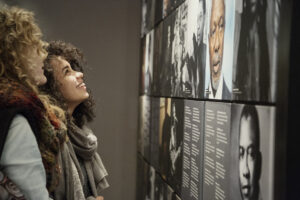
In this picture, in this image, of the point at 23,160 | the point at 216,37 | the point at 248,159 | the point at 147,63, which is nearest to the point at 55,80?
the point at 216,37

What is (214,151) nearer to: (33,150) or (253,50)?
(253,50)

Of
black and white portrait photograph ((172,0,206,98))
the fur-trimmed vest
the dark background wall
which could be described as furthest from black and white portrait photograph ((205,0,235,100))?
the dark background wall

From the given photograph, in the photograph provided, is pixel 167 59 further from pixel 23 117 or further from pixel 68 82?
pixel 23 117

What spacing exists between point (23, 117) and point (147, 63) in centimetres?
346

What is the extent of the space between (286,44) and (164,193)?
2.41 m

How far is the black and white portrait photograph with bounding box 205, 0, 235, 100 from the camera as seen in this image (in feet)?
7.02

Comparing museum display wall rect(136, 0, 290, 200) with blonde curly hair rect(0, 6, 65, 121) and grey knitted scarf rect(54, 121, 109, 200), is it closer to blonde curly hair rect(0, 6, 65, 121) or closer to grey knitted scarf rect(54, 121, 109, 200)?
grey knitted scarf rect(54, 121, 109, 200)

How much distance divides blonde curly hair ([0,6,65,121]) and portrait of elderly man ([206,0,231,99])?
986mm

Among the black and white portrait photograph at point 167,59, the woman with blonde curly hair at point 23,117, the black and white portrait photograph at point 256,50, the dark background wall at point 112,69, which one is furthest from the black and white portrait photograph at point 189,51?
the dark background wall at point 112,69

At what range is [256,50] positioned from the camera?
1.80 meters

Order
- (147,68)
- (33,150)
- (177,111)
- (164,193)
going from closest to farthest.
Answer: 1. (33,150)
2. (177,111)
3. (164,193)
4. (147,68)

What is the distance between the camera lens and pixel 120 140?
6070 millimetres

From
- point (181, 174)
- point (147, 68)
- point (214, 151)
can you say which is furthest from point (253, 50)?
point (147, 68)

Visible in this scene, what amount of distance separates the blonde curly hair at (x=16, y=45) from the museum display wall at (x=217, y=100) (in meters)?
0.97
